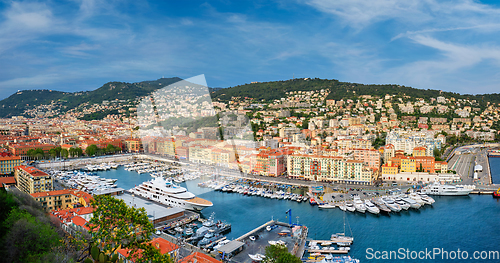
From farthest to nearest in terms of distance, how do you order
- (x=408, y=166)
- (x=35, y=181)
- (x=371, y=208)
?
1. (x=408, y=166)
2. (x=35, y=181)
3. (x=371, y=208)

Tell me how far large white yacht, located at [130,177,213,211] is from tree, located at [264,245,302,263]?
5.56m

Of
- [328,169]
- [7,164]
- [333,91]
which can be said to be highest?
[333,91]

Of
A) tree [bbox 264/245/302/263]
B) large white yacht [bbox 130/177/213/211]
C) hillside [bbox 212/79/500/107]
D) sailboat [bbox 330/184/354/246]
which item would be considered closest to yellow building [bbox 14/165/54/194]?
large white yacht [bbox 130/177/213/211]

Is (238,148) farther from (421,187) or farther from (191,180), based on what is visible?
(421,187)

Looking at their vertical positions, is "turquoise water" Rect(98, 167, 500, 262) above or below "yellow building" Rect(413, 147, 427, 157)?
below

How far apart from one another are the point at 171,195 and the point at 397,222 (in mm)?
7965

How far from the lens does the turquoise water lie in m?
9.23

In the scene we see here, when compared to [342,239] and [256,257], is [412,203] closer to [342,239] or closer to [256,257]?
[342,239]

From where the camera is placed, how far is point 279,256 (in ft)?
19.3

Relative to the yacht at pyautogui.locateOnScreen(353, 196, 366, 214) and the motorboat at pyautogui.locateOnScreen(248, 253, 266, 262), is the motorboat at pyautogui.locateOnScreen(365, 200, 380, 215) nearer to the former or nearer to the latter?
the yacht at pyautogui.locateOnScreen(353, 196, 366, 214)

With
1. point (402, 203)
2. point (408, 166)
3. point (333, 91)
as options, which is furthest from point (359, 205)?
point (333, 91)

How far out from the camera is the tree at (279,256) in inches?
226

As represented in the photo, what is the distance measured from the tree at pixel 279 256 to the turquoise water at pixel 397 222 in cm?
326

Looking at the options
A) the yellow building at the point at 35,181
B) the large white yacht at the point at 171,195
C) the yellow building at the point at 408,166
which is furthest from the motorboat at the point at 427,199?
the yellow building at the point at 35,181
